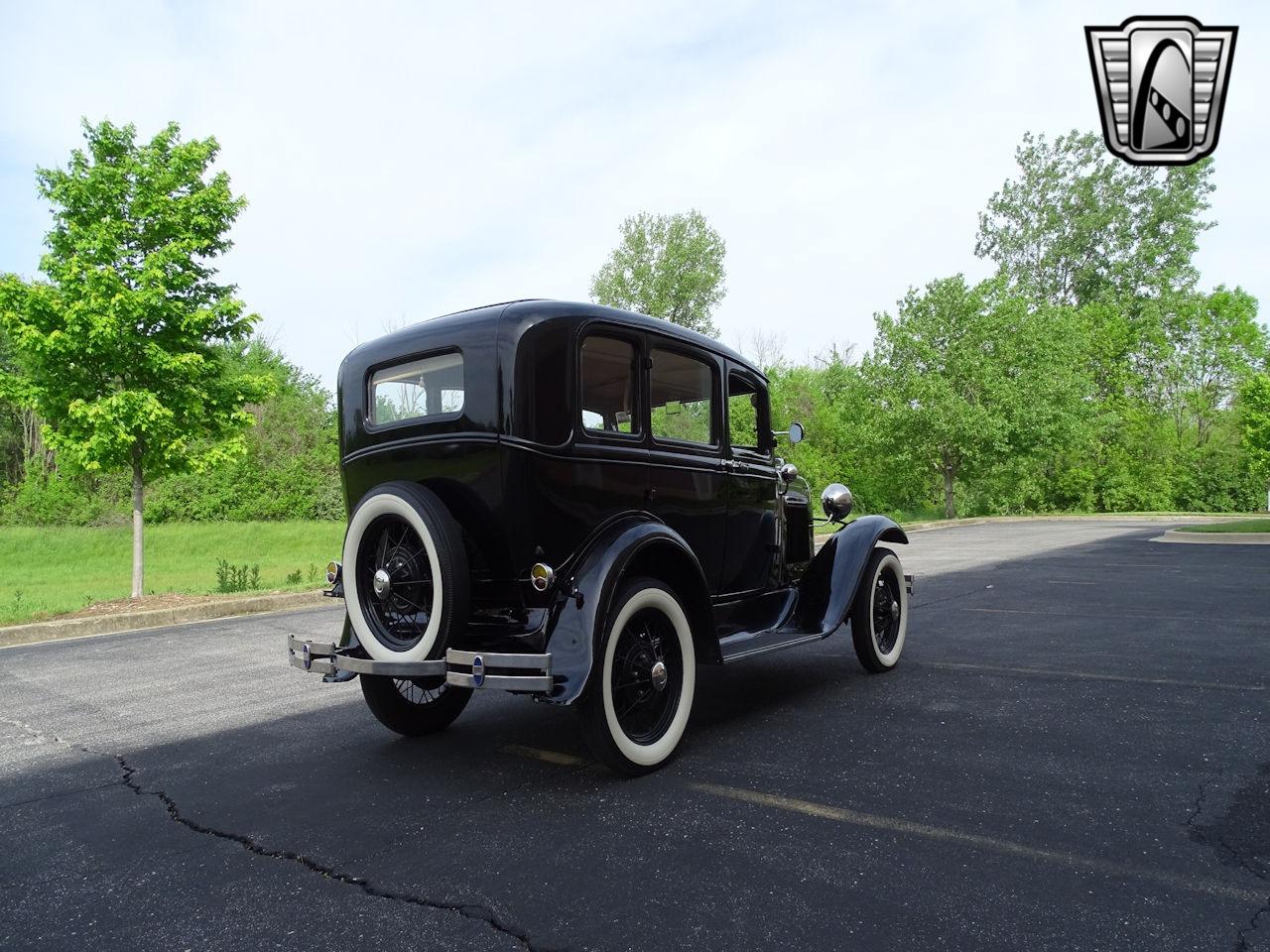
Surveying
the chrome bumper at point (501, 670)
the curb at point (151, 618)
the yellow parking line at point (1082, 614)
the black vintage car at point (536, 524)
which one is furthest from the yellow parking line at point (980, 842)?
the curb at point (151, 618)

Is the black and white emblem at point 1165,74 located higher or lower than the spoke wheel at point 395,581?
higher

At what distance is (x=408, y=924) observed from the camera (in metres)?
2.58

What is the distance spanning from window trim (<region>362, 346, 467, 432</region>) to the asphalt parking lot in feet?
5.78

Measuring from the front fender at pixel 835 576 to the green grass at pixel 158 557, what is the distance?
9.22m

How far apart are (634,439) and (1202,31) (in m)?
8.52

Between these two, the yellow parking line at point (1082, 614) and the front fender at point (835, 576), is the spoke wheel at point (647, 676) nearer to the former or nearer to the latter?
the front fender at point (835, 576)

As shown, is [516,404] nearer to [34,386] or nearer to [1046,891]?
[1046,891]

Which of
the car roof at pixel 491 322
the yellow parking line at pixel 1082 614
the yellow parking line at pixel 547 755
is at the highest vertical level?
the car roof at pixel 491 322

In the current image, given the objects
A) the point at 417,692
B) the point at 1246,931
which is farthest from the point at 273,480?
the point at 1246,931

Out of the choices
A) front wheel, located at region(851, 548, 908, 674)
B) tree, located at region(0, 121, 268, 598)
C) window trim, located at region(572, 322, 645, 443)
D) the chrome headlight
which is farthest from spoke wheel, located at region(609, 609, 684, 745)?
tree, located at region(0, 121, 268, 598)

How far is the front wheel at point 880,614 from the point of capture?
5758mm

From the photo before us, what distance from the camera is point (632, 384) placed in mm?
4574

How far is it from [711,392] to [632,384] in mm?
749

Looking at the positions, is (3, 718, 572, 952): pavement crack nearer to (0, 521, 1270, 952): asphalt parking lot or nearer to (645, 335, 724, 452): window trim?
(0, 521, 1270, 952): asphalt parking lot
